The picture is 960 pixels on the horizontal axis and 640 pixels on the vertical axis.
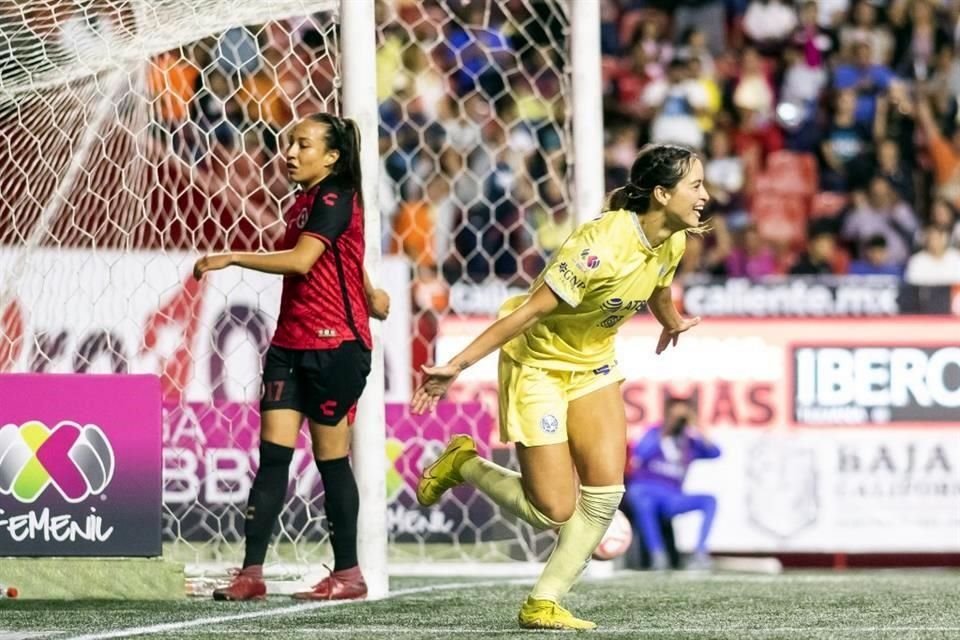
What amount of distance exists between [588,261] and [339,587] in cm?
183

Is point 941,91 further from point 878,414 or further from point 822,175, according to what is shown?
point 878,414

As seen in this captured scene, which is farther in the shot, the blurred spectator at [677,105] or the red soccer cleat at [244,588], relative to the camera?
the blurred spectator at [677,105]

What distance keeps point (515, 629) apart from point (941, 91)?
426 inches

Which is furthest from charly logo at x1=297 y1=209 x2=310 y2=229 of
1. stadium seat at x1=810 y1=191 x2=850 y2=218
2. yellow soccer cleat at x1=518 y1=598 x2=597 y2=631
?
stadium seat at x1=810 y1=191 x2=850 y2=218

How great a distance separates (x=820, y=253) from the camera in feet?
45.5

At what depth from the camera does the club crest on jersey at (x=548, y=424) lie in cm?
589

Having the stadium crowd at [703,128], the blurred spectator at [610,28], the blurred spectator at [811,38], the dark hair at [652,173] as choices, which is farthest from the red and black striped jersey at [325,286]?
the blurred spectator at [811,38]

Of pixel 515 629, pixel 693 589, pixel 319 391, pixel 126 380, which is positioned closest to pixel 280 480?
pixel 319 391

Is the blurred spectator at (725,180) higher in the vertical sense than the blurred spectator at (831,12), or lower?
lower

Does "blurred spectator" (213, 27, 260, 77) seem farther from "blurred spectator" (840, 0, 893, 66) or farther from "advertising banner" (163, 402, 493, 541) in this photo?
"blurred spectator" (840, 0, 893, 66)

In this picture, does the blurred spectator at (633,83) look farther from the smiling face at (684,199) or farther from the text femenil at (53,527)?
the smiling face at (684,199)

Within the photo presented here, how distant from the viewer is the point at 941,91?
615 inches

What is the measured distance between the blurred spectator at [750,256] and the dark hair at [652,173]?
802 cm

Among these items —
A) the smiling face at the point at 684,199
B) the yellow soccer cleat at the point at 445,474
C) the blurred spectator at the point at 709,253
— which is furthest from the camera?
the blurred spectator at the point at 709,253
